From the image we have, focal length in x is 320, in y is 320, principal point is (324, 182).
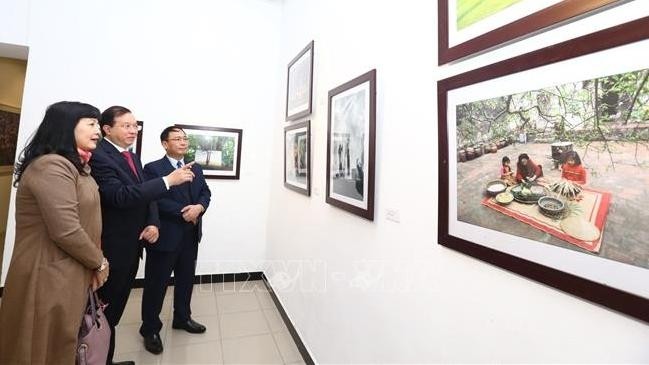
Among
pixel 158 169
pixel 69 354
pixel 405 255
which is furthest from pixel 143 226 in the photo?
pixel 405 255

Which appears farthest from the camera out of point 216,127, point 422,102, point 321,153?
point 216,127

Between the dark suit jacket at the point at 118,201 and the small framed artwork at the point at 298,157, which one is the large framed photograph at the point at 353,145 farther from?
the dark suit jacket at the point at 118,201

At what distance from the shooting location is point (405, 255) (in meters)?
1.45

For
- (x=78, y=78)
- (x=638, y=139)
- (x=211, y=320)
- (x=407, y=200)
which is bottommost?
(x=211, y=320)

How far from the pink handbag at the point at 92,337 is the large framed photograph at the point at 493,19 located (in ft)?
6.49

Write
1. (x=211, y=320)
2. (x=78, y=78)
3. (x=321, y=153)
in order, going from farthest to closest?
(x=78, y=78), (x=211, y=320), (x=321, y=153)

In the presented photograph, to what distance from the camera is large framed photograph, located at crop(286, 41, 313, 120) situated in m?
2.70

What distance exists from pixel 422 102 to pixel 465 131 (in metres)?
0.31

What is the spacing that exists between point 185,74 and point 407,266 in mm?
3402

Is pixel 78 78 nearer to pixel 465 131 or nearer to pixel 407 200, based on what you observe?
pixel 407 200

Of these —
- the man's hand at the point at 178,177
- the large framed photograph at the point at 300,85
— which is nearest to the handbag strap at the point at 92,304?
the man's hand at the point at 178,177

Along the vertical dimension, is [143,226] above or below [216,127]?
below

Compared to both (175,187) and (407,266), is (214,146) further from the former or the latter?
(407,266)

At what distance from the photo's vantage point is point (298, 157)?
2.90 metres
